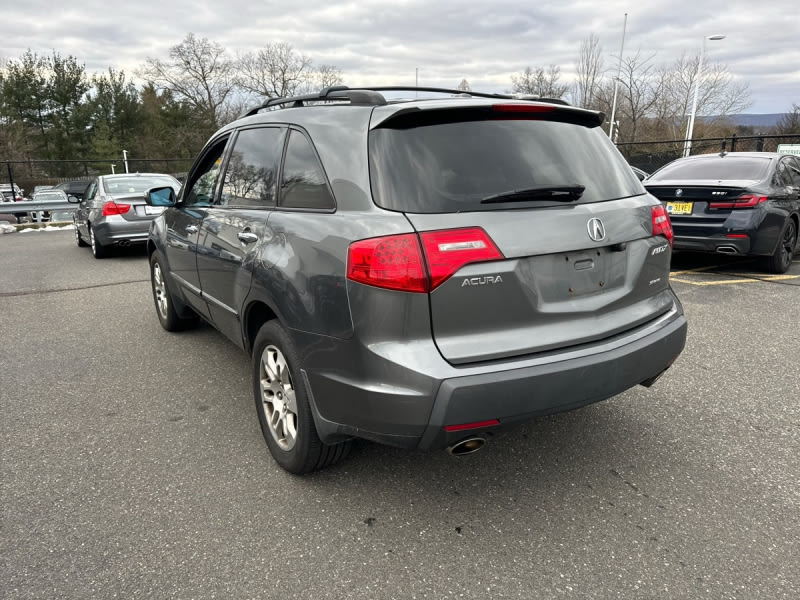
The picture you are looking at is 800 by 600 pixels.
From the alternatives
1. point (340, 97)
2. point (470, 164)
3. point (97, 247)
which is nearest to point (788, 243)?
point (470, 164)

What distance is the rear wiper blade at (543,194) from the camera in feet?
7.55

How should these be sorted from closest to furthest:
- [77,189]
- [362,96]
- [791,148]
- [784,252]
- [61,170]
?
[362,96] < [784,252] < [791,148] < [77,189] < [61,170]

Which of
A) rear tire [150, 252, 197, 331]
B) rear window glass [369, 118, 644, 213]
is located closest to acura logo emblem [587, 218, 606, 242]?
rear window glass [369, 118, 644, 213]

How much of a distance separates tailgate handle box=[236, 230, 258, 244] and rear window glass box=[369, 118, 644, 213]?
2.99 feet

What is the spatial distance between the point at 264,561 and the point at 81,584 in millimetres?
666

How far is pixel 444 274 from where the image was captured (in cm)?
212

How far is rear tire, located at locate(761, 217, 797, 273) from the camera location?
7277mm

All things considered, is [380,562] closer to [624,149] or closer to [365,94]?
[365,94]

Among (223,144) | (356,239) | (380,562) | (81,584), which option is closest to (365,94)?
(356,239)

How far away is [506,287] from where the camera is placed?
219 cm

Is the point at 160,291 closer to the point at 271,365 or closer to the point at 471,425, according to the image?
the point at 271,365

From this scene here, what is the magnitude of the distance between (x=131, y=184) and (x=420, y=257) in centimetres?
929

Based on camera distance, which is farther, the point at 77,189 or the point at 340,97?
the point at 77,189

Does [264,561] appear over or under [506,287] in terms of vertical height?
under
